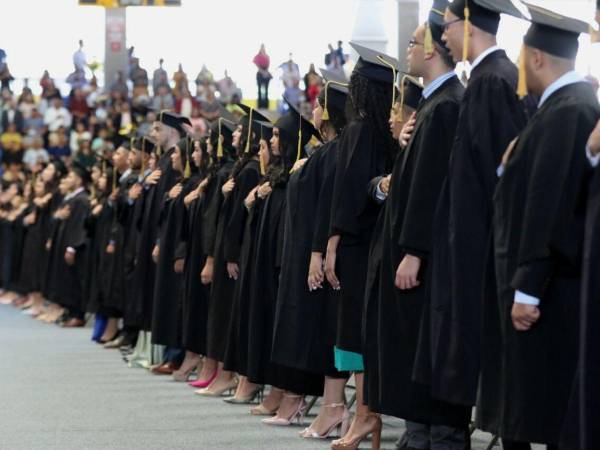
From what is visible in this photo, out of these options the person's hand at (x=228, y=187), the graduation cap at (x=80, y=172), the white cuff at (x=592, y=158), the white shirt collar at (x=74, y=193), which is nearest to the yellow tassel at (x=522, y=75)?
the white cuff at (x=592, y=158)

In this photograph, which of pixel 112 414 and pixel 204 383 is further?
pixel 204 383

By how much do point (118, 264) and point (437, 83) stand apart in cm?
861

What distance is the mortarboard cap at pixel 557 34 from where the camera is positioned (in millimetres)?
5078

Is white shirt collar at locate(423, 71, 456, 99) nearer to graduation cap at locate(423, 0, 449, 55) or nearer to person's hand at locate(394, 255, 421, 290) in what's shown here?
graduation cap at locate(423, 0, 449, 55)

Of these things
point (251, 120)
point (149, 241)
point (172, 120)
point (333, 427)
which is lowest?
point (149, 241)

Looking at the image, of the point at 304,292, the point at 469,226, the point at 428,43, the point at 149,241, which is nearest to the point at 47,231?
the point at 149,241

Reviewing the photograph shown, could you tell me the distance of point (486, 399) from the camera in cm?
523

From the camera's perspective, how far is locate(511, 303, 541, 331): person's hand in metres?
4.89

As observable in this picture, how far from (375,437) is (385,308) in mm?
1179

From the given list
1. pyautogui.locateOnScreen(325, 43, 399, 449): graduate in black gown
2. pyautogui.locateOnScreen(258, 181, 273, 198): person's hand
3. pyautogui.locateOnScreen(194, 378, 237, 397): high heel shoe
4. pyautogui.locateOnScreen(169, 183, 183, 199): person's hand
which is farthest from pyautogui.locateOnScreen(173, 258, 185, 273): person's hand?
pyautogui.locateOnScreen(325, 43, 399, 449): graduate in black gown

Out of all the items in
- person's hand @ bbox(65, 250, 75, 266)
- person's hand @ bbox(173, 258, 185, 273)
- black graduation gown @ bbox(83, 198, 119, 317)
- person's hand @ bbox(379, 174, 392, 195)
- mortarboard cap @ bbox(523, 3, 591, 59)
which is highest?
mortarboard cap @ bbox(523, 3, 591, 59)

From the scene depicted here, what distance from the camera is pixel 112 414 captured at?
9.24m

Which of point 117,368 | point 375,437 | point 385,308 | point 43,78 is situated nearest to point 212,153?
point 117,368

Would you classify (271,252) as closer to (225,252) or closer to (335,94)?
(225,252)
